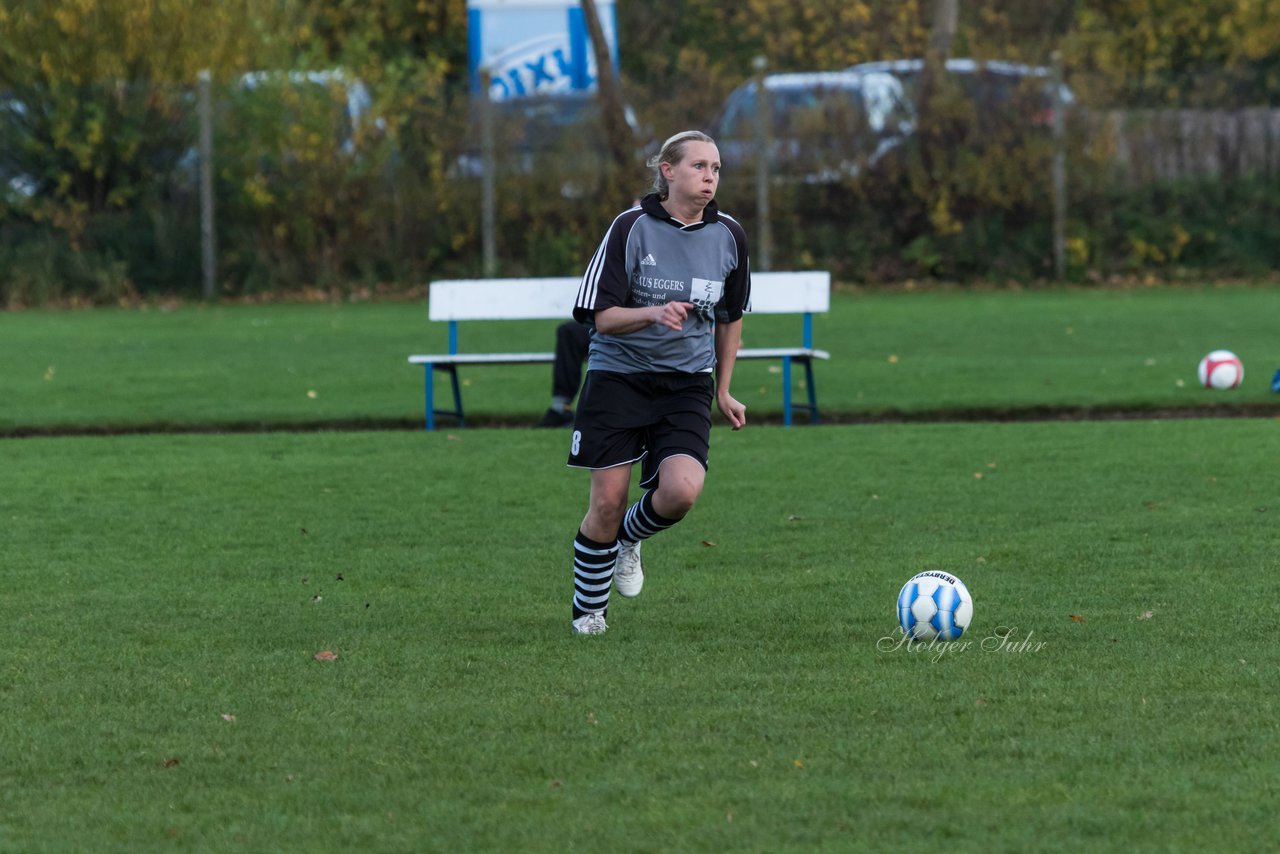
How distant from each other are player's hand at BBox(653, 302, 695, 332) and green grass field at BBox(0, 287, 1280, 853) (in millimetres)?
1090

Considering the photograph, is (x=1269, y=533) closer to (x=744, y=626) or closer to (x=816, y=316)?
(x=744, y=626)

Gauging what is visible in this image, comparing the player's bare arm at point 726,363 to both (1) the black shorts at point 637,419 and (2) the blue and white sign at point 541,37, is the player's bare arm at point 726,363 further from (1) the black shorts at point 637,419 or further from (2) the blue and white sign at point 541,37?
(2) the blue and white sign at point 541,37

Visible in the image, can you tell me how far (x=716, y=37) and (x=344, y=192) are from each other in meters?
15.4

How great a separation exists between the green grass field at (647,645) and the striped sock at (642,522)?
327 millimetres

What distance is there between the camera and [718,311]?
6348 millimetres

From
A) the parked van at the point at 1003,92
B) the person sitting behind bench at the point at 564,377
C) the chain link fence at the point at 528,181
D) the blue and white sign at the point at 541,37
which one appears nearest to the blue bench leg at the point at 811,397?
the person sitting behind bench at the point at 564,377

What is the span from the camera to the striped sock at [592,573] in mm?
6191

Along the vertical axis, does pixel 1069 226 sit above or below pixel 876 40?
below

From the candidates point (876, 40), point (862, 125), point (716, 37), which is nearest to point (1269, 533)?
point (862, 125)

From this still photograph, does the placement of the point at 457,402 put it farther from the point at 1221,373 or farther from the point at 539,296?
the point at 1221,373

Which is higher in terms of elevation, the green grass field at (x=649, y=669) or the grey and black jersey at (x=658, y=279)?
the grey and black jersey at (x=658, y=279)

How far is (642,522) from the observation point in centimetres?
638

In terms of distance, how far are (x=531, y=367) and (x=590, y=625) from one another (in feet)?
32.7

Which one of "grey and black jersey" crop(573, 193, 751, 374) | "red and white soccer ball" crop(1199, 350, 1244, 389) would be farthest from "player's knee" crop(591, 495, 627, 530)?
"red and white soccer ball" crop(1199, 350, 1244, 389)
